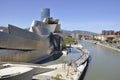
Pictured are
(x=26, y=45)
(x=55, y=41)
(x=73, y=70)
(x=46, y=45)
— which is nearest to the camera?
(x=73, y=70)

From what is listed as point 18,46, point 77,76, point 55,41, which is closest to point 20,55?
point 18,46

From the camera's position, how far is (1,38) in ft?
80.0

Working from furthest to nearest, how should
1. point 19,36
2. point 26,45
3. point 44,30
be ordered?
1. point 44,30
2. point 26,45
3. point 19,36

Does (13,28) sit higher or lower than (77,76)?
higher

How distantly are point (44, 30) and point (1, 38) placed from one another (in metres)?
16.8

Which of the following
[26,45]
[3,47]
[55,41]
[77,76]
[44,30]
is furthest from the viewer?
[55,41]

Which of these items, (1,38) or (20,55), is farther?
(20,55)

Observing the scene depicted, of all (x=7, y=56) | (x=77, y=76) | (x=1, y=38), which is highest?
(x=1, y=38)

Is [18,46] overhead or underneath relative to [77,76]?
overhead

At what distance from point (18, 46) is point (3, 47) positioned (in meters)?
A: 2.40

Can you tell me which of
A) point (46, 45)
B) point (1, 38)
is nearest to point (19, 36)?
point (1, 38)

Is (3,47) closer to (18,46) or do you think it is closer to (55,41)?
(18,46)

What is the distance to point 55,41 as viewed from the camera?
48.4 metres

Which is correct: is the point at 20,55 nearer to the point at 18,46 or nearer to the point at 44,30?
the point at 18,46
